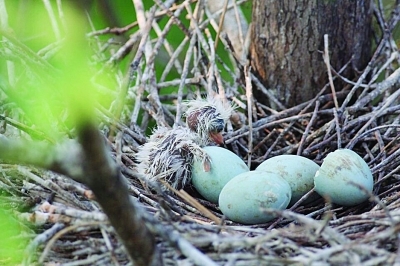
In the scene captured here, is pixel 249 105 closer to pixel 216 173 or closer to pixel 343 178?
pixel 216 173

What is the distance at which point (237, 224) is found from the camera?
4.87ft

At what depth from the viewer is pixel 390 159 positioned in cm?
165

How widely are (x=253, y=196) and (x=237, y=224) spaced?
126 mm

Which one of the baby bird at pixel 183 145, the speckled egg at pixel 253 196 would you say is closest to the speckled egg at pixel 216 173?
the baby bird at pixel 183 145

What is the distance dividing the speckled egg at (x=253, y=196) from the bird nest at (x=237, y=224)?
38 mm

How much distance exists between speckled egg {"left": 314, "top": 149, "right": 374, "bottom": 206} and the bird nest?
0.04 m

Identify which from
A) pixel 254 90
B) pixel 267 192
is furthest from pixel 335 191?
pixel 254 90

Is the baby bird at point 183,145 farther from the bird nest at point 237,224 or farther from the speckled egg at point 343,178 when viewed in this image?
the speckled egg at point 343,178

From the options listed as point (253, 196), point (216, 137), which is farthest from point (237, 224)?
point (216, 137)

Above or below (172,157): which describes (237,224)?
below

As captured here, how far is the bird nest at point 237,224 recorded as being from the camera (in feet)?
3.32

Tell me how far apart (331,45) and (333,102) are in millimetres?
199

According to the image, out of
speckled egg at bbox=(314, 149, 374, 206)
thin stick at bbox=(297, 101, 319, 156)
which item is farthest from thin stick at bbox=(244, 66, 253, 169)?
speckled egg at bbox=(314, 149, 374, 206)

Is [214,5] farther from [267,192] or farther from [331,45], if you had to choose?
[267,192]
